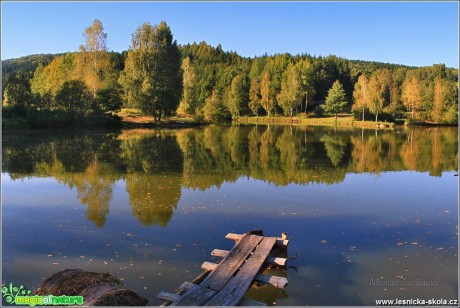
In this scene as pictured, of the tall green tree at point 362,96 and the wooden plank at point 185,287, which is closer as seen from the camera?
the wooden plank at point 185,287

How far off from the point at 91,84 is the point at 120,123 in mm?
6836

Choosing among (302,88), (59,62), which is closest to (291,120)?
(302,88)

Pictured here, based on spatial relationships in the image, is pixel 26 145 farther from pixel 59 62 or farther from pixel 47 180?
pixel 59 62

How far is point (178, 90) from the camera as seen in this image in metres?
62.9

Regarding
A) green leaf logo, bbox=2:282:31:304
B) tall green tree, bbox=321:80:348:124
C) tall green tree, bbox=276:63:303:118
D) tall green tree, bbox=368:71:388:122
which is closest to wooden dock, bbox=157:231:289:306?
green leaf logo, bbox=2:282:31:304

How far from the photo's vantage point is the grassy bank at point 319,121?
2827 inches

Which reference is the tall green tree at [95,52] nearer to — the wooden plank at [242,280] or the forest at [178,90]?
the forest at [178,90]

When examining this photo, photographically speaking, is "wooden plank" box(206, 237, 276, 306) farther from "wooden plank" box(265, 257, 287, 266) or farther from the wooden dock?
Answer: "wooden plank" box(265, 257, 287, 266)

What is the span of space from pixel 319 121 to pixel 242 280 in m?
76.4

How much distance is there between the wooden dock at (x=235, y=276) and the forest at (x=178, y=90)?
48.6 metres

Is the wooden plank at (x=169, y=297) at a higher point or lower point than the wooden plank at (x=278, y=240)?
lower

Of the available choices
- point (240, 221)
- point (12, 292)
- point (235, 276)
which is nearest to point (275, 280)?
point (235, 276)

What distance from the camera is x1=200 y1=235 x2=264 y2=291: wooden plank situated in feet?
24.6

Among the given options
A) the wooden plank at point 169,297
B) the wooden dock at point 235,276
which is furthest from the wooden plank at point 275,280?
the wooden plank at point 169,297
